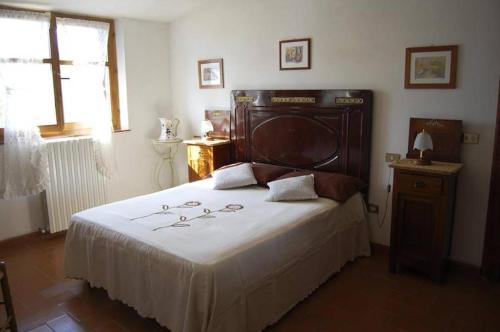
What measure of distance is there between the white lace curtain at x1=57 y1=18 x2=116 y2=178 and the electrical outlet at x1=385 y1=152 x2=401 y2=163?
2.83 m

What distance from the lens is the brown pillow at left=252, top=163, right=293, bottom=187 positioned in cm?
375

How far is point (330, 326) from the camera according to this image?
8.48 feet

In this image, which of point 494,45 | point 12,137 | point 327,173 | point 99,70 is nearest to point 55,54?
point 99,70

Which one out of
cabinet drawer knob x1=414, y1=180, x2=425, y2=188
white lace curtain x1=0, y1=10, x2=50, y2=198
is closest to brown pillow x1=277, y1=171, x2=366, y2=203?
cabinet drawer knob x1=414, y1=180, x2=425, y2=188

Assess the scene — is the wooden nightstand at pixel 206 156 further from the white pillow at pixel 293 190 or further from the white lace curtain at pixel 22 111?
the white lace curtain at pixel 22 111

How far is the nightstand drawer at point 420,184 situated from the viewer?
2.92m

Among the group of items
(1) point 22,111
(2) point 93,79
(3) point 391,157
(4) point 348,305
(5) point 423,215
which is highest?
(2) point 93,79

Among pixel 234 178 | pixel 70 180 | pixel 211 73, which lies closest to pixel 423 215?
pixel 234 178

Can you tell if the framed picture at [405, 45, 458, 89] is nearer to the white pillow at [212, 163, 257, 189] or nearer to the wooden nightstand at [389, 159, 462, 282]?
the wooden nightstand at [389, 159, 462, 282]

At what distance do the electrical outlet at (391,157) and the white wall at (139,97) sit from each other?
2808 millimetres

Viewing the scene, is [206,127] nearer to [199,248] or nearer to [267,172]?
[267,172]

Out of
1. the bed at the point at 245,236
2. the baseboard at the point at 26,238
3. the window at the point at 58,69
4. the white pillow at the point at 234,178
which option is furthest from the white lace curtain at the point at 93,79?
the white pillow at the point at 234,178

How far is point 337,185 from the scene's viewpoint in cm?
334

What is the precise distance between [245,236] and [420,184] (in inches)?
54.4
